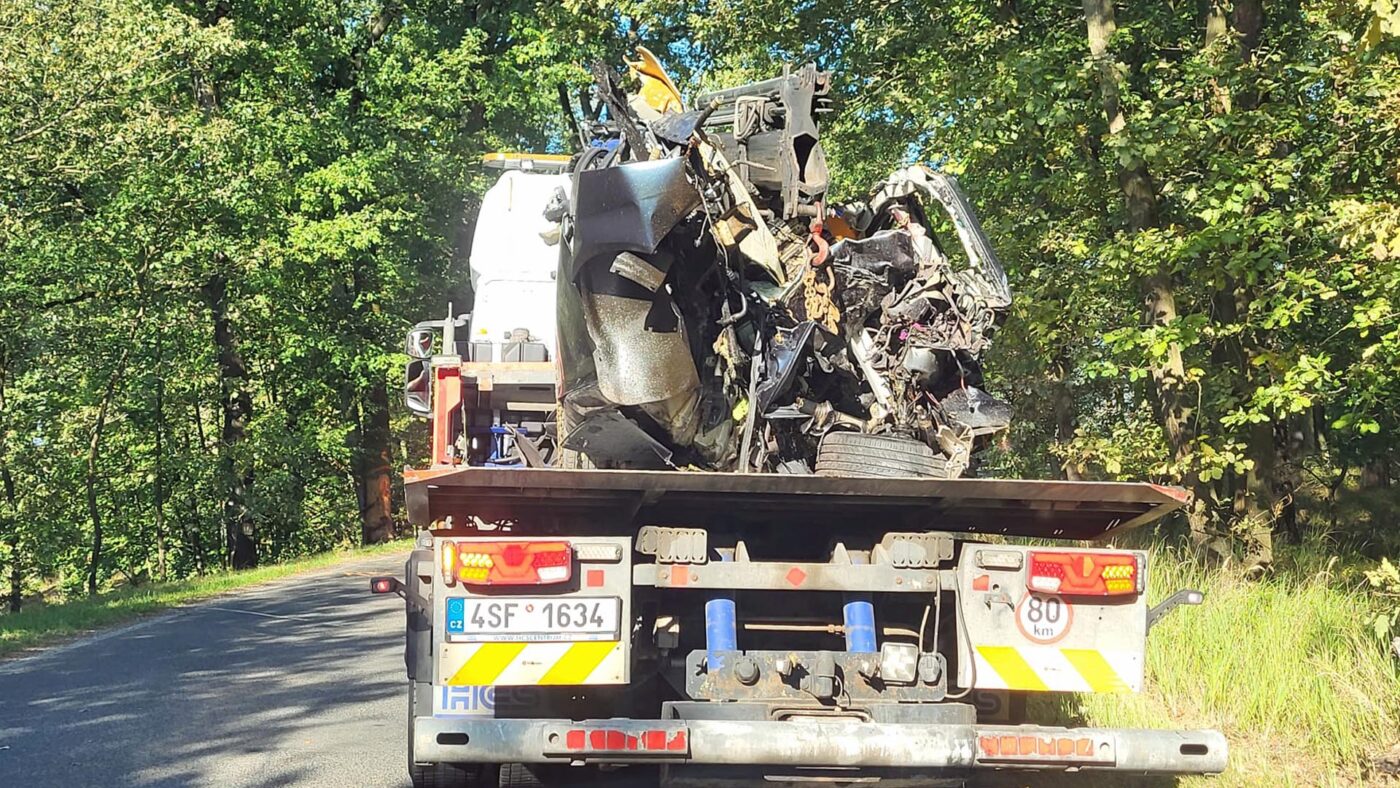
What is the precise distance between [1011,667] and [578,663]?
156 centimetres

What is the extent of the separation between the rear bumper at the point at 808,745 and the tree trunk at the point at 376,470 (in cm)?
2185

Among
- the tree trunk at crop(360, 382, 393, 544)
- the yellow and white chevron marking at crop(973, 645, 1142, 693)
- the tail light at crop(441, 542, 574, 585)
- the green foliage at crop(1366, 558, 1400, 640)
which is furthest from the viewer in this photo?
the tree trunk at crop(360, 382, 393, 544)

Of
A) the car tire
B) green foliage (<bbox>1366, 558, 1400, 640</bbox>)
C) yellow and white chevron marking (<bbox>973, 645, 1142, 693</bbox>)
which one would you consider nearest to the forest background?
green foliage (<bbox>1366, 558, 1400, 640</bbox>)

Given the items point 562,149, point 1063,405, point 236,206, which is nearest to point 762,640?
point 1063,405

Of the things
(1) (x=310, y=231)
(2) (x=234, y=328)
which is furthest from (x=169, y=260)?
(2) (x=234, y=328)

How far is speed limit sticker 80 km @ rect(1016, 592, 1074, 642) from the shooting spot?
15.8ft

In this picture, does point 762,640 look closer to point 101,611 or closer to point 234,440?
point 101,611

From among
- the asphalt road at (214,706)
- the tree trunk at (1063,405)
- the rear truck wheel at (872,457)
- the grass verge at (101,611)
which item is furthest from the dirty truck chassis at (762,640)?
the tree trunk at (1063,405)

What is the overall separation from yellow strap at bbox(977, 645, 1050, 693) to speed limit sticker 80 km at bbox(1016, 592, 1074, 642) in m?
0.09

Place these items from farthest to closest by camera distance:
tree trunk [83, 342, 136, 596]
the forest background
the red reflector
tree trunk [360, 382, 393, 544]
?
tree trunk [360, 382, 393, 544]
tree trunk [83, 342, 136, 596]
the forest background
the red reflector

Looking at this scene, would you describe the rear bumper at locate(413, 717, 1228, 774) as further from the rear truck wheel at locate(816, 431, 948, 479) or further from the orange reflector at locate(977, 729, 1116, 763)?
the rear truck wheel at locate(816, 431, 948, 479)

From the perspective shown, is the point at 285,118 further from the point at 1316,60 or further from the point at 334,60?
the point at 1316,60

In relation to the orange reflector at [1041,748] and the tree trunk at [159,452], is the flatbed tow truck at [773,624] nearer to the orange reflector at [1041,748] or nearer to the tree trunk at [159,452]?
the orange reflector at [1041,748]

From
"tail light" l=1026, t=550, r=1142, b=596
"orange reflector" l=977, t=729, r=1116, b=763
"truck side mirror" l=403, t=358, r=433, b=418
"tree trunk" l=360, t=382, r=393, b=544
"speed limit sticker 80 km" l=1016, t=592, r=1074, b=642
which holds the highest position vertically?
"truck side mirror" l=403, t=358, r=433, b=418
